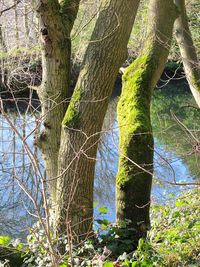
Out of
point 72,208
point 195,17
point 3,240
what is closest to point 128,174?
point 72,208

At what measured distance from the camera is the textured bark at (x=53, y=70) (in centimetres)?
444

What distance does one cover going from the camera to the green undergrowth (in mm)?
3508

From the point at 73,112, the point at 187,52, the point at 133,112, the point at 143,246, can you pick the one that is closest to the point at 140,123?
the point at 133,112

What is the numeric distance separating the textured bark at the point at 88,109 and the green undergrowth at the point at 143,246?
291mm

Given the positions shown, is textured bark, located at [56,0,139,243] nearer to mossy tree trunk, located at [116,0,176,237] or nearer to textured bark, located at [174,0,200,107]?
mossy tree trunk, located at [116,0,176,237]

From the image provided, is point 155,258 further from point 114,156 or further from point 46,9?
point 114,156

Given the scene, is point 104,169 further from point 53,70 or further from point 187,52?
point 53,70

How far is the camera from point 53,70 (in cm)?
459

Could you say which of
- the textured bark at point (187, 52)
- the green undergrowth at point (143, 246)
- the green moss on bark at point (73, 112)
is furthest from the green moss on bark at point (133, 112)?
the textured bark at point (187, 52)

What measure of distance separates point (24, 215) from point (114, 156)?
3.40 m

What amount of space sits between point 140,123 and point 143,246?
1503mm

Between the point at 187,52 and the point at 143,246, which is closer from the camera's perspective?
the point at 143,246

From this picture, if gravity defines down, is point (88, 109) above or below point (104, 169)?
above

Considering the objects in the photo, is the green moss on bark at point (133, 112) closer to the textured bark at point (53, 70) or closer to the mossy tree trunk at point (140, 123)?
the mossy tree trunk at point (140, 123)
